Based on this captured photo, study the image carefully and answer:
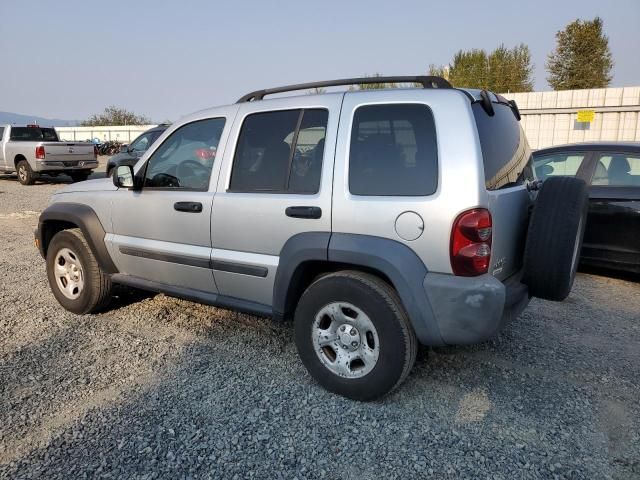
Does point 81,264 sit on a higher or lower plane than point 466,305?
lower

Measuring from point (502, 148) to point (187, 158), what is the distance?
2.29 meters

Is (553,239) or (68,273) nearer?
(553,239)

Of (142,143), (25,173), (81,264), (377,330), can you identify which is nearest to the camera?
(377,330)

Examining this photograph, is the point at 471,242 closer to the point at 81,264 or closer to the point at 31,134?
the point at 81,264

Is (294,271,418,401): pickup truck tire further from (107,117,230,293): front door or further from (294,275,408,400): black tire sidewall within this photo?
(107,117,230,293): front door

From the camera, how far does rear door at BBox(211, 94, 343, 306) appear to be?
10.1ft

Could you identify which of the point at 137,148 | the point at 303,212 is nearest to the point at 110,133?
the point at 137,148

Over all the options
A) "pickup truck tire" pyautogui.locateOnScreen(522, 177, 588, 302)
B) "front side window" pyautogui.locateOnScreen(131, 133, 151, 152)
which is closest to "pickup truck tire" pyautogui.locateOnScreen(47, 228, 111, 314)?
"pickup truck tire" pyautogui.locateOnScreen(522, 177, 588, 302)

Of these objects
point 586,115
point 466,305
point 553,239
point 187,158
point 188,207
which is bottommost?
point 466,305

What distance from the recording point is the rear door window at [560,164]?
579cm

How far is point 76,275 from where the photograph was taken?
4477 millimetres

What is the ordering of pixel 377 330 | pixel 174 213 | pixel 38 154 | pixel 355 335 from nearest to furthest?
pixel 377 330 → pixel 355 335 → pixel 174 213 → pixel 38 154

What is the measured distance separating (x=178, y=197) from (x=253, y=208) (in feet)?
2.42

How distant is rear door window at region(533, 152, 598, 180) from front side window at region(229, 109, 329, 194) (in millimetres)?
3637
